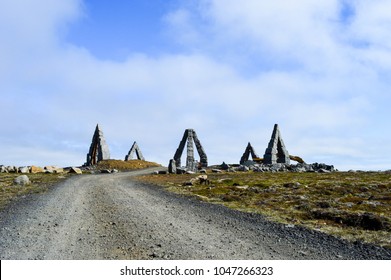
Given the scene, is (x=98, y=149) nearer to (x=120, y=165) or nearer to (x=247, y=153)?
(x=120, y=165)

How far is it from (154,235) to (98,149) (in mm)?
54991

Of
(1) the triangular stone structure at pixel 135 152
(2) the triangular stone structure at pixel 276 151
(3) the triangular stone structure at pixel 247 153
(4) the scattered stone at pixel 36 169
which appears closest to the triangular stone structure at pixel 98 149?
(1) the triangular stone structure at pixel 135 152

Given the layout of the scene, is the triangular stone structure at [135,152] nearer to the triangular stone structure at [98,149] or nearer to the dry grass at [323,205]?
the triangular stone structure at [98,149]

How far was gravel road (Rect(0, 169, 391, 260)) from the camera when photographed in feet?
33.9

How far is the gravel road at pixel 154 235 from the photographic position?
10.3 m

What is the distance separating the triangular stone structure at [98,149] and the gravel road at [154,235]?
44.8 meters

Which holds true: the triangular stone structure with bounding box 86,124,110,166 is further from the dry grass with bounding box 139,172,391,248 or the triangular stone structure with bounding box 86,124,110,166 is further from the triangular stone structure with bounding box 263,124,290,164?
the dry grass with bounding box 139,172,391,248

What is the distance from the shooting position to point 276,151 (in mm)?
56938

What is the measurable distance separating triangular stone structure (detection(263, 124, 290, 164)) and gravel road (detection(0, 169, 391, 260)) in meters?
38.6

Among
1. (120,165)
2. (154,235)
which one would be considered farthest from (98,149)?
(154,235)

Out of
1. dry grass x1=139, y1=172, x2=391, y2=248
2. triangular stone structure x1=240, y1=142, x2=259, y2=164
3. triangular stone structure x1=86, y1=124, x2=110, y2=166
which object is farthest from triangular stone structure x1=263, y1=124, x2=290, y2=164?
dry grass x1=139, y1=172, x2=391, y2=248

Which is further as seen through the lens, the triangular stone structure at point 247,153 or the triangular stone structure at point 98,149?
the triangular stone structure at point 247,153

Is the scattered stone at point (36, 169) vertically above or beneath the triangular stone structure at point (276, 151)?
beneath
